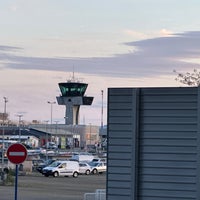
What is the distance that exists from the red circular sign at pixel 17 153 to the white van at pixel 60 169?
4952 centimetres

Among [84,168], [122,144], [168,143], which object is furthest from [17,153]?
[84,168]

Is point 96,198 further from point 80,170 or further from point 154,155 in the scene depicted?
point 80,170

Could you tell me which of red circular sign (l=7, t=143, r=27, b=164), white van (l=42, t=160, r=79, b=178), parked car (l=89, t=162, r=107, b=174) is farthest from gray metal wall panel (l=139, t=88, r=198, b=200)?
parked car (l=89, t=162, r=107, b=174)

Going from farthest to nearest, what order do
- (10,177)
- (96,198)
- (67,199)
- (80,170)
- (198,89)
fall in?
(80,170)
(10,177)
(67,199)
(96,198)
(198,89)

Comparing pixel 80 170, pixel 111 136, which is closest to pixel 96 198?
pixel 111 136

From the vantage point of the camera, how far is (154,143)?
13250mm

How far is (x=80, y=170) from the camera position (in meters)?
78.1

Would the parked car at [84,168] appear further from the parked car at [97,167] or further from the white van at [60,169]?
the white van at [60,169]

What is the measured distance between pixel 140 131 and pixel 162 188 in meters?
1.09

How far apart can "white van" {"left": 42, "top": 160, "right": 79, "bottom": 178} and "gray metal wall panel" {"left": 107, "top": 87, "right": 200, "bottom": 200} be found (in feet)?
189

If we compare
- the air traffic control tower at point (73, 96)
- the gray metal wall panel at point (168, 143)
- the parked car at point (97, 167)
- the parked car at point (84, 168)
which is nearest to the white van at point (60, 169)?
the parked car at point (84, 168)

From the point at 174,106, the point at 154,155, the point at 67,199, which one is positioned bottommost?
the point at 67,199

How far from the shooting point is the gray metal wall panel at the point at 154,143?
12938 mm

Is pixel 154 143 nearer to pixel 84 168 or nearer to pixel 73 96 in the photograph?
pixel 84 168
